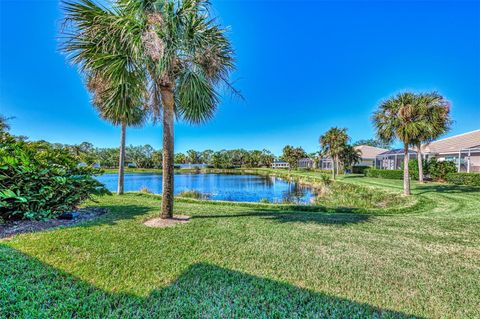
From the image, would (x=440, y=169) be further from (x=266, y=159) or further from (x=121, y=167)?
(x=266, y=159)

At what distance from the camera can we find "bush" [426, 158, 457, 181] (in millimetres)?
18909

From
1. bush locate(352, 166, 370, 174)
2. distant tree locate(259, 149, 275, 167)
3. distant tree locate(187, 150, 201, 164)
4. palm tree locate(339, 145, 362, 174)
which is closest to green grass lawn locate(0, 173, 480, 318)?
palm tree locate(339, 145, 362, 174)

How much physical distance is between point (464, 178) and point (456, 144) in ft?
29.8

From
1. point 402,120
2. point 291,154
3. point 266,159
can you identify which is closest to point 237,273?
point 402,120

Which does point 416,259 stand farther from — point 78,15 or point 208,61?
point 78,15

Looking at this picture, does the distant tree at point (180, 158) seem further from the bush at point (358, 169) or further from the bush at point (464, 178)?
the bush at point (464, 178)

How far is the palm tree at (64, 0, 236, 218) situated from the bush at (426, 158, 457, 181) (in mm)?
22362

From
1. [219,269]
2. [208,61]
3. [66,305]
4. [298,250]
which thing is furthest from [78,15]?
[298,250]

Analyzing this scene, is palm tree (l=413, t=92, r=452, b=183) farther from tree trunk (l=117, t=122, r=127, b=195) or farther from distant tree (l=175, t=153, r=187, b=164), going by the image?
distant tree (l=175, t=153, r=187, b=164)

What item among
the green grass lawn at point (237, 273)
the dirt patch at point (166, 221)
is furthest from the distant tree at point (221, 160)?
the green grass lawn at point (237, 273)

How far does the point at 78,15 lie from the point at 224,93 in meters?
3.32

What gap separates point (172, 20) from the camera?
14.8 feet

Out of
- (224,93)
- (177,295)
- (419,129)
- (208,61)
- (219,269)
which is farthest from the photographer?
(419,129)

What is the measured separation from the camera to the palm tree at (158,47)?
178 inches
